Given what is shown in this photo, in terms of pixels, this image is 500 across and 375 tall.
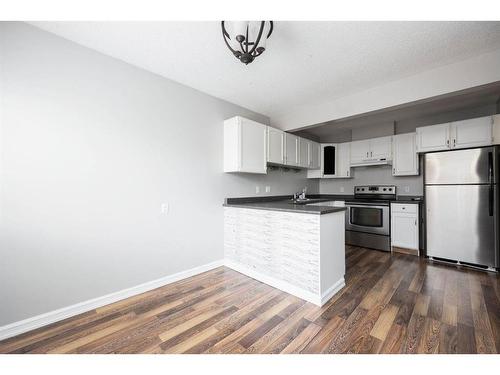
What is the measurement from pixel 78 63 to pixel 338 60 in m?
2.46

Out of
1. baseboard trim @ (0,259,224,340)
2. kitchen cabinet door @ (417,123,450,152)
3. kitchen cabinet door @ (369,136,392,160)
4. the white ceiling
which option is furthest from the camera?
kitchen cabinet door @ (369,136,392,160)

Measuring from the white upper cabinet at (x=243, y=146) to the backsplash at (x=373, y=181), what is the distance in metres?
2.57

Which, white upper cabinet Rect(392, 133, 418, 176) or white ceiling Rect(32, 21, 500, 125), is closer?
white ceiling Rect(32, 21, 500, 125)

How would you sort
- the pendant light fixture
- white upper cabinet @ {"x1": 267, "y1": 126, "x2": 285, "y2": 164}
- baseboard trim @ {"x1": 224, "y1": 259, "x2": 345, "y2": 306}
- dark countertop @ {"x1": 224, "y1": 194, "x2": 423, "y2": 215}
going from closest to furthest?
the pendant light fixture < baseboard trim @ {"x1": 224, "y1": 259, "x2": 345, "y2": 306} < dark countertop @ {"x1": 224, "y1": 194, "x2": 423, "y2": 215} < white upper cabinet @ {"x1": 267, "y1": 126, "x2": 285, "y2": 164}

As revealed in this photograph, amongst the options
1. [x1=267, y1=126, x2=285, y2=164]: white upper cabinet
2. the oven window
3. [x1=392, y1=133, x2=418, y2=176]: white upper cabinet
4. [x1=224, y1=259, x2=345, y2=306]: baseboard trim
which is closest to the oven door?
the oven window

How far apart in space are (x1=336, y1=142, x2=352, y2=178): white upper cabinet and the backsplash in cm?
24

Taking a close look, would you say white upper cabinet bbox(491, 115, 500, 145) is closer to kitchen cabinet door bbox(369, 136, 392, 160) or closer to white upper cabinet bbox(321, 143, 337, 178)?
kitchen cabinet door bbox(369, 136, 392, 160)

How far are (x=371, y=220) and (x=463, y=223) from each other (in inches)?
46.0

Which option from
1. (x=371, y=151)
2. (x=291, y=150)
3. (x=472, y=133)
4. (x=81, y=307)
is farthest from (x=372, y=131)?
(x=81, y=307)

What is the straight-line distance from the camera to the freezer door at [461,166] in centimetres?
272

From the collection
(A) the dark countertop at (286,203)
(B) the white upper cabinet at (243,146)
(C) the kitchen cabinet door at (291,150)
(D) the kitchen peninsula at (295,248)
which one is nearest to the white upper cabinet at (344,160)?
(A) the dark countertop at (286,203)

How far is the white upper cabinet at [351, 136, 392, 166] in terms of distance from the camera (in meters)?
3.97

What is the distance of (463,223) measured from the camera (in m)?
2.88

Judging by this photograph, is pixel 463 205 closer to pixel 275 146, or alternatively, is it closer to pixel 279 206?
pixel 279 206
